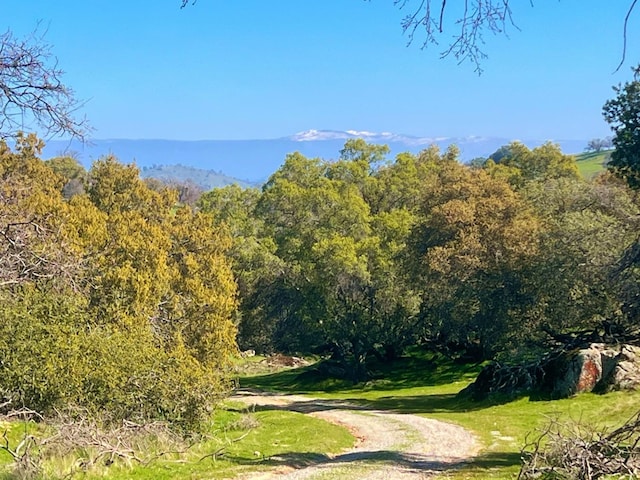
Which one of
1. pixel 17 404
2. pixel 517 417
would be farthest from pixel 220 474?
pixel 517 417

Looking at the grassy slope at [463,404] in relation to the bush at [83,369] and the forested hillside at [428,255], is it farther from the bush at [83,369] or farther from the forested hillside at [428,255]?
the bush at [83,369]

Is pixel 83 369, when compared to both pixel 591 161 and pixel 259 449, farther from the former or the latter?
pixel 591 161

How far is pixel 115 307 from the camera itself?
962 inches

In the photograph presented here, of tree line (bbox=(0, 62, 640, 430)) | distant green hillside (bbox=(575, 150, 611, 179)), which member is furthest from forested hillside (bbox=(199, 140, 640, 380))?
distant green hillside (bbox=(575, 150, 611, 179))

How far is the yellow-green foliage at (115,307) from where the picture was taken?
738 inches

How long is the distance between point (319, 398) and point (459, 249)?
12557mm

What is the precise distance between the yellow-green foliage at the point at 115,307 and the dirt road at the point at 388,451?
5.46m

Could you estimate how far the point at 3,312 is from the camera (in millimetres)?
20047

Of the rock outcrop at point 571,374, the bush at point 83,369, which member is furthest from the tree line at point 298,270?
the rock outcrop at point 571,374

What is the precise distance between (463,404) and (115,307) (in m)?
17.4

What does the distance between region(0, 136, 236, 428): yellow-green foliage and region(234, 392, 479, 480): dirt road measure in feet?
17.9

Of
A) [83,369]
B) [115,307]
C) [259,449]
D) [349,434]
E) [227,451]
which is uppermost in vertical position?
[115,307]

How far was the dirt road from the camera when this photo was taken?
51.0 ft

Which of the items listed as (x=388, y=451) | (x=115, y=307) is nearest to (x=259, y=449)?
(x=388, y=451)
